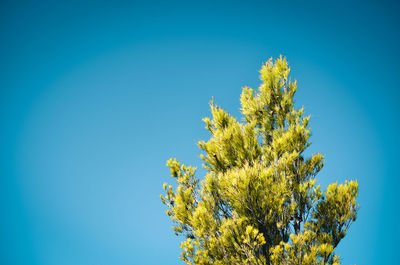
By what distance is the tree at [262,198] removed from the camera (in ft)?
12.8

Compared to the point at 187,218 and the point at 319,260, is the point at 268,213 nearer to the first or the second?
the point at 319,260

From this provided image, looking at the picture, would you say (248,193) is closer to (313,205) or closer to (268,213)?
(268,213)

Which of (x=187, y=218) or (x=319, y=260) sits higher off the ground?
(x=187, y=218)

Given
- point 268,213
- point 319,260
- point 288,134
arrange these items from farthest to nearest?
point 288,134 < point 268,213 < point 319,260

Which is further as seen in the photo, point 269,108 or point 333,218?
point 269,108

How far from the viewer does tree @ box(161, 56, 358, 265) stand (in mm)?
3891

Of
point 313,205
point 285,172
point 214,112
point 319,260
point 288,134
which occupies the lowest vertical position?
point 319,260

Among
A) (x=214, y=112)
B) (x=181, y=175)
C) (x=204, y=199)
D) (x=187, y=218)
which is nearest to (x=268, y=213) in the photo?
(x=204, y=199)

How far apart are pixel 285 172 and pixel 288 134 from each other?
34.7 inches

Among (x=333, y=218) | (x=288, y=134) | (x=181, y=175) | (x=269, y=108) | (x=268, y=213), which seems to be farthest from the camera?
(x=269, y=108)

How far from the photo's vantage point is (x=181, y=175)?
5113mm

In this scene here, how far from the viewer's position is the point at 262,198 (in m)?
4.05

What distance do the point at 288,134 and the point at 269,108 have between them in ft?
3.95

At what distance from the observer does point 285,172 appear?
4.56 metres
